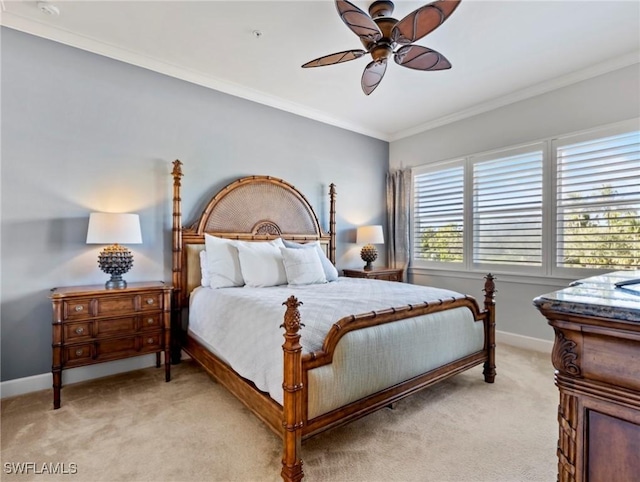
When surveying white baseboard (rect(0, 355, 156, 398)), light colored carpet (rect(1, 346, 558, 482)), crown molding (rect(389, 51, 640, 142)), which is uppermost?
crown molding (rect(389, 51, 640, 142))

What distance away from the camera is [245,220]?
371 cm

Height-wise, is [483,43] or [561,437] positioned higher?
[483,43]

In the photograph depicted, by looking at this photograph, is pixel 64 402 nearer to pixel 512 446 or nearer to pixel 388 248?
pixel 512 446

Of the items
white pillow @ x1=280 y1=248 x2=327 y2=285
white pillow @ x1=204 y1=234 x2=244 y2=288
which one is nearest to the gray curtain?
white pillow @ x1=280 y1=248 x2=327 y2=285

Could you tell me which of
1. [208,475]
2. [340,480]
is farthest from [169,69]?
[340,480]

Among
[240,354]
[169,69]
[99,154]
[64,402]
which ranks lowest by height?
[64,402]

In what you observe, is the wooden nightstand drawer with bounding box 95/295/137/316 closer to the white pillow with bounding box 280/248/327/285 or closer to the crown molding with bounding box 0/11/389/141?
the white pillow with bounding box 280/248/327/285

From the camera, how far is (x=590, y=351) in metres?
0.86

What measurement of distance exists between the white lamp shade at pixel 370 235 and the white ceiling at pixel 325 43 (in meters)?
1.71

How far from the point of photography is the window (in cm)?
310

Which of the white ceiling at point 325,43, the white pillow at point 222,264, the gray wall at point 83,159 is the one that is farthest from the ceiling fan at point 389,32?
the white pillow at point 222,264

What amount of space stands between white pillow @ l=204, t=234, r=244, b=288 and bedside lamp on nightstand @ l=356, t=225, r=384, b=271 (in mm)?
2079

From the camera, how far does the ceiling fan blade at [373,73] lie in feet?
8.35

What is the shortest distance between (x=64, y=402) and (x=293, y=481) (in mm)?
1971
